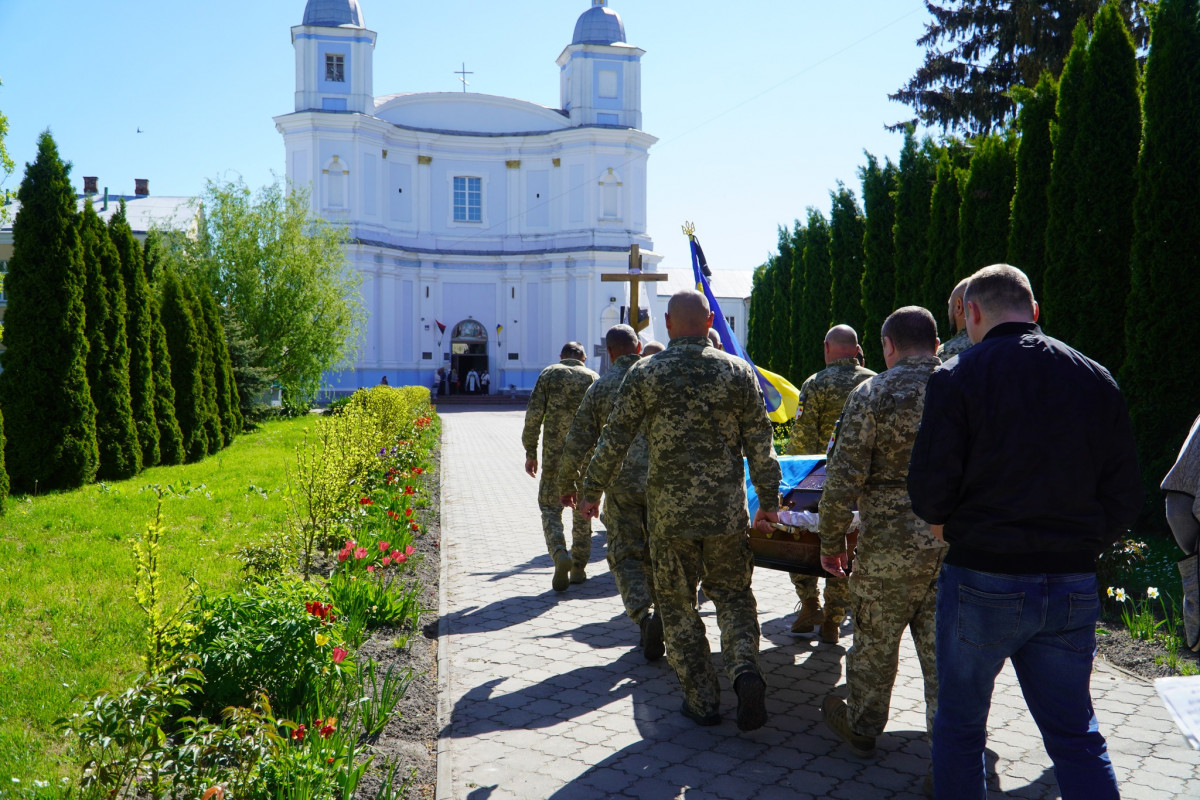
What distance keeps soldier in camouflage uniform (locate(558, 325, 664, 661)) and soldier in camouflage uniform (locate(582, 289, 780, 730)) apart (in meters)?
0.88

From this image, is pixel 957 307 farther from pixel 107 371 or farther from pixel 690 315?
pixel 107 371

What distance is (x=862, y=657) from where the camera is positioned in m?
4.00

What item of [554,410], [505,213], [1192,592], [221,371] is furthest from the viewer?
[505,213]

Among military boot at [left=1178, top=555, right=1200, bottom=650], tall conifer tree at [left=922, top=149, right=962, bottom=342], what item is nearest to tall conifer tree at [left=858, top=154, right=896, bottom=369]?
tall conifer tree at [left=922, top=149, right=962, bottom=342]

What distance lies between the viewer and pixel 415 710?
4.68m

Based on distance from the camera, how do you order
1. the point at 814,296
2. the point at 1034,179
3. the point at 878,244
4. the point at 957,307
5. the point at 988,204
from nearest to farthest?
the point at 957,307
the point at 1034,179
the point at 988,204
the point at 878,244
the point at 814,296

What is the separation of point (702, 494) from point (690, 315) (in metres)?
A: 0.93

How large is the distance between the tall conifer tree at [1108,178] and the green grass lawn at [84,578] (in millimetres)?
8800

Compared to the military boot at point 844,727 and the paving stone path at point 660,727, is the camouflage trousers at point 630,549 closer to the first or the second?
the paving stone path at point 660,727

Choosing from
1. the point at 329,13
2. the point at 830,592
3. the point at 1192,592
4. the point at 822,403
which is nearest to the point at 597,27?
the point at 329,13

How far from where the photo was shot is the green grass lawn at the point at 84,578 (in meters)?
4.23

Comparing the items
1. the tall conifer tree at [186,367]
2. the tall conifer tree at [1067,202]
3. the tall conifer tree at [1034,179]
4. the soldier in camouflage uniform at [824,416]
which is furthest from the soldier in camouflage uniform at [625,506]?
the tall conifer tree at [186,367]

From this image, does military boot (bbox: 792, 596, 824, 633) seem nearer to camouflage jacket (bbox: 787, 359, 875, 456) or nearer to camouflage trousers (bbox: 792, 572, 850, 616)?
camouflage trousers (bbox: 792, 572, 850, 616)

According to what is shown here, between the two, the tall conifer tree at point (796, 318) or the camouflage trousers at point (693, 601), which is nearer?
the camouflage trousers at point (693, 601)
